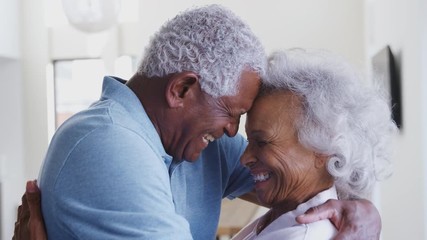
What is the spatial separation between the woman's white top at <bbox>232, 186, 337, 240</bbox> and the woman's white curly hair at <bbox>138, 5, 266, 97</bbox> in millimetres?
332

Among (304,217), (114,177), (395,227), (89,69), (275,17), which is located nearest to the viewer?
(114,177)

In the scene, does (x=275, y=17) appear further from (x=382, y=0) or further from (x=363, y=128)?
(x=363, y=128)

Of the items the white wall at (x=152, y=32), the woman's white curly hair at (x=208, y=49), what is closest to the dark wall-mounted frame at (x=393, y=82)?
the white wall at (x=152, y=32)

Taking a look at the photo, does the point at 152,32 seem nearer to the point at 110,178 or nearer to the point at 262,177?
the point at 262,177

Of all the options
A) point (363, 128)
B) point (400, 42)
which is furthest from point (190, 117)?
point (400, 42)

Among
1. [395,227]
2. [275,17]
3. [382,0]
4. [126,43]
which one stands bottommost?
[395,227]

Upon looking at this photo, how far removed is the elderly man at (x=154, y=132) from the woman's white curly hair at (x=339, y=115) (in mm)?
74

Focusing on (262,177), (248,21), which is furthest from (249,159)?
(248,21)

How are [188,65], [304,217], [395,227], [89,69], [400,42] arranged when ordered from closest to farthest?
[188,65], [304,217], [400,42], [395,227], [89,69]

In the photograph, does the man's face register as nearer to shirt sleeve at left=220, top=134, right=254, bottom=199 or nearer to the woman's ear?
the woman's ear

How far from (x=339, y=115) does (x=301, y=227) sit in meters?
0.26

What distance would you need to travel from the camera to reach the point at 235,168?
170cm

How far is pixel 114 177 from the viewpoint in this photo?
1.04m

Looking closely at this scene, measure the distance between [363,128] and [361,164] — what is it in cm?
9
